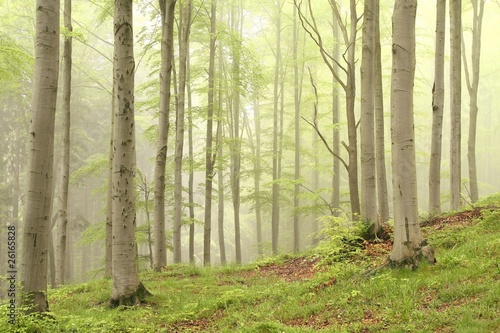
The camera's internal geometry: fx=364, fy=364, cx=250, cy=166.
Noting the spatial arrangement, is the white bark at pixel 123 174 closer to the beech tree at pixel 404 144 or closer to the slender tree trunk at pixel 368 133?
the beech tree at pixel 404 144

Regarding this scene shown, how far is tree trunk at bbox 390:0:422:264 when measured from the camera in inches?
222

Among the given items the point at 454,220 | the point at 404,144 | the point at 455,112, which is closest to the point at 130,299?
the point at 404,144

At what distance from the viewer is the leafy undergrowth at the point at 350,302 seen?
4141 mm

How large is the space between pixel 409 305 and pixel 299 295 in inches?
84.6

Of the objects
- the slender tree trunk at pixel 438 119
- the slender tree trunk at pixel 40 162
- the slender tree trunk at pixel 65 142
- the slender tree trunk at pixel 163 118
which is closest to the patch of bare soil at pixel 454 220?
the slender tree trunk at pixel 438 119

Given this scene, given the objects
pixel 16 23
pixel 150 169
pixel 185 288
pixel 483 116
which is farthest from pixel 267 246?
pixel 483 116

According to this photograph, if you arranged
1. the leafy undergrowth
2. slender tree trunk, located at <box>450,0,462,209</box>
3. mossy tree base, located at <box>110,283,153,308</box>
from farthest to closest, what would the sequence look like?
slender tree trunk, located at <box>450,0,462,209</box> < mossy tree base, located at <box>110,283,153,308</box> < the leafy undergrowth

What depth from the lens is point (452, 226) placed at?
322 inches

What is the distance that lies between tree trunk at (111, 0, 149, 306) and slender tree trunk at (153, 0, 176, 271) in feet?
10.7

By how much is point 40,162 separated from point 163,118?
17.2 feet

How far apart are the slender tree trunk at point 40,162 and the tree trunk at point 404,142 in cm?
Answer: 527

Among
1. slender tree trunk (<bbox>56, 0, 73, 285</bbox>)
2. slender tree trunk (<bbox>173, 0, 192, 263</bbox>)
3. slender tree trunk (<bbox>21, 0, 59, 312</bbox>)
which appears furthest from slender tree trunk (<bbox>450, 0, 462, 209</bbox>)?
slender tree trunk (<bbox>56, 0, 73, 285</bbox>)

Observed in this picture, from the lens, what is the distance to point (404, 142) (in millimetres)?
5723

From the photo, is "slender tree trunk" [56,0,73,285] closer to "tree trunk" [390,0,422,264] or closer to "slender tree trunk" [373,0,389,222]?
"slender tree trunk" [373,0,389,222]
